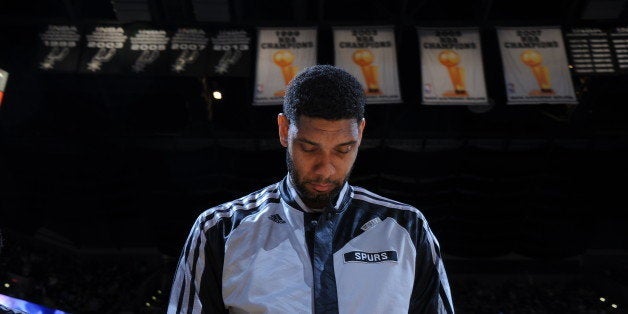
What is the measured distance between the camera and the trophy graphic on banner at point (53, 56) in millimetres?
8953

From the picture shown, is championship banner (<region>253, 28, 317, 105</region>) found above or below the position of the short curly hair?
above

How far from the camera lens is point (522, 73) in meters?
8.88

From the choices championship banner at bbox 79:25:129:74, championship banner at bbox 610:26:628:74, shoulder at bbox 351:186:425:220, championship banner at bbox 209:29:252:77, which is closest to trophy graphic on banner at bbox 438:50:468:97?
championship banner at bbox 610:26:628:74

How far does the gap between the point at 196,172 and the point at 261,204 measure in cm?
1207

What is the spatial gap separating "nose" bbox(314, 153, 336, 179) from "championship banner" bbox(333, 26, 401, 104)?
7.01m

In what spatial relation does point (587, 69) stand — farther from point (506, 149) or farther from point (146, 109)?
point (146, 109)

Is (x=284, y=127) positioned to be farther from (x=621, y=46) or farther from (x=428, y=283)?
(x=621, y=46)

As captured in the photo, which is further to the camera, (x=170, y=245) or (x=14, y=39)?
(x=170, y=245)

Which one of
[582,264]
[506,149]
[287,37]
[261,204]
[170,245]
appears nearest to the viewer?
[261,204]

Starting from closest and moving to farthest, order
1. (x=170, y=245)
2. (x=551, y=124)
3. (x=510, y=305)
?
1. (x=551, y=124)
2. (x=170, y=245)
3. (x=510, y=305)

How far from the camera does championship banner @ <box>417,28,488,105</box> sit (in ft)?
28.9

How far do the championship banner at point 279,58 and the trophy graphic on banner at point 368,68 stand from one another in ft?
2.99

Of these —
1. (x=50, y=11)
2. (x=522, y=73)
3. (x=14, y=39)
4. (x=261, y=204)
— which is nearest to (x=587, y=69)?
(x=522, y=73)

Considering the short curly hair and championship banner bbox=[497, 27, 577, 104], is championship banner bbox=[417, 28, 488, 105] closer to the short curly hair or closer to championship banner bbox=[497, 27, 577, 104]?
championship banner bbox=[497, 27, 577, 104]
